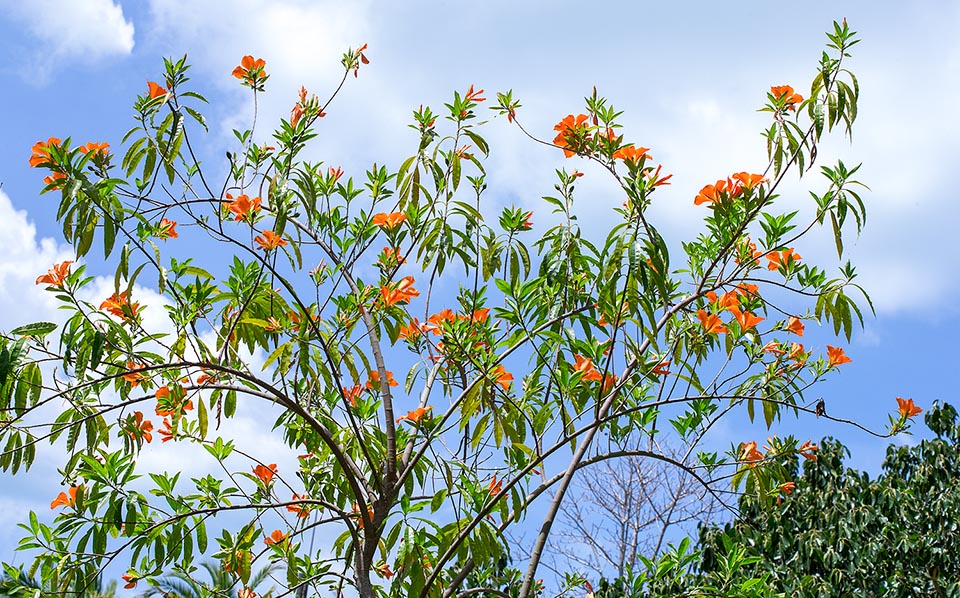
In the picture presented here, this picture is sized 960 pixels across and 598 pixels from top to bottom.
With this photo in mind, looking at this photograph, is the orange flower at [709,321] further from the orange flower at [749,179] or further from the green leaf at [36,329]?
the green leaf at [36,329]

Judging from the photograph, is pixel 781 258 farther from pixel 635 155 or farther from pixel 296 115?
pixel 296 115

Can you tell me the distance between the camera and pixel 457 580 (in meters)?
2.72

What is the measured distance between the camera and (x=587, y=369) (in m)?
2.52

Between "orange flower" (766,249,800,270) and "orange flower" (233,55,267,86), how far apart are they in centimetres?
176

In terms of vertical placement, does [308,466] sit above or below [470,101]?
below

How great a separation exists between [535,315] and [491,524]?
700 millimetres

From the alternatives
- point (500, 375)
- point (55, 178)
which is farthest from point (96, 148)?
point (500, 375)

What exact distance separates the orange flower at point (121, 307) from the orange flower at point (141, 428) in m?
0.35

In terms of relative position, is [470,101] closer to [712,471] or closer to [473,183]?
[473,183]

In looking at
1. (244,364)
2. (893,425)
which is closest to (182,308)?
(244,364)

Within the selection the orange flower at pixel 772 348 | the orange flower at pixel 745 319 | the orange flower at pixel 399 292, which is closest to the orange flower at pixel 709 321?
the orange flower at pixel 745 319

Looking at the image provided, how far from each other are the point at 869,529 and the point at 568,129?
17.2ft

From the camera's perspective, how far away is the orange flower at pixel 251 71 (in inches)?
117

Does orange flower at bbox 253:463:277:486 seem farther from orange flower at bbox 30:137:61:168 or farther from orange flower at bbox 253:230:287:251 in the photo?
orange flower at bbox 30:137:61:168
